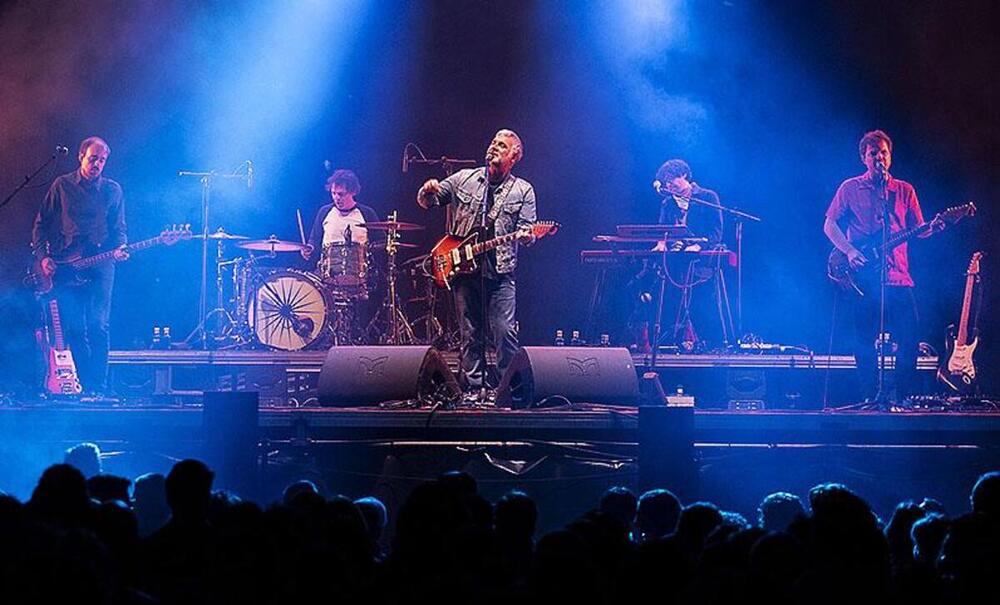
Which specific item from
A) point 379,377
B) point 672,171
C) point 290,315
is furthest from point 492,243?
point 290,315

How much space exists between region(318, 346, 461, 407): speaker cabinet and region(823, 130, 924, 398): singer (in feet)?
12.4

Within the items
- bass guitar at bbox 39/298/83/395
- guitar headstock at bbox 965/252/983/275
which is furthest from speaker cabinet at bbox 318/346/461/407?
guitar headstock at bbox 965/252/983/275

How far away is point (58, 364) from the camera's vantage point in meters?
11.7

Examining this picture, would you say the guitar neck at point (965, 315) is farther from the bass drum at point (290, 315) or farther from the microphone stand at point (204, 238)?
the microphone stand at point (204, 238)

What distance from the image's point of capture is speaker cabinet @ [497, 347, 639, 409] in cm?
919

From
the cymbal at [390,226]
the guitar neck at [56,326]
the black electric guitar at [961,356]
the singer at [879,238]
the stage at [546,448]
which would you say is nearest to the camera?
the stage at [546,448]

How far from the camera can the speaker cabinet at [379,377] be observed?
9.45 m

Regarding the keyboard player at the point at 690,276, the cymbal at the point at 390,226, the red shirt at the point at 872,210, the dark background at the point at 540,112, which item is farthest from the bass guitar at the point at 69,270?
the red shirt at the point at 872,210

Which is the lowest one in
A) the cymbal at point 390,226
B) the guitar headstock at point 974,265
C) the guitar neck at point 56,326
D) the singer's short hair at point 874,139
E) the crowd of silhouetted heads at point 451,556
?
the crowd of silhouetted heads at point 451,556

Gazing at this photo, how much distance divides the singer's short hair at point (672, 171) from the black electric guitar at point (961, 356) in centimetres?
325

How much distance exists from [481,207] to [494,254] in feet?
1.47

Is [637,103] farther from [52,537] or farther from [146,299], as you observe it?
[52,537]

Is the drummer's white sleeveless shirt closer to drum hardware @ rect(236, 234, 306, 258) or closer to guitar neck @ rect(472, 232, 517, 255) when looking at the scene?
drum hardware @ rect(236, 234, 306, 258)

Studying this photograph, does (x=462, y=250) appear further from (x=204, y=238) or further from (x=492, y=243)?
(x=204, y=238)
